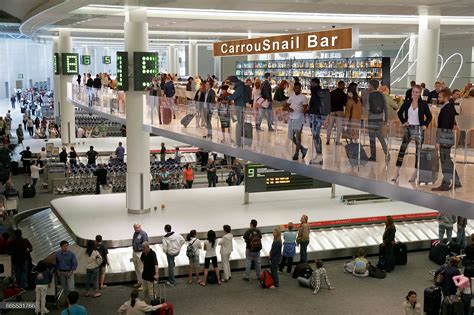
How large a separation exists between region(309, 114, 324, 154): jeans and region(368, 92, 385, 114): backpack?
4.17 ft

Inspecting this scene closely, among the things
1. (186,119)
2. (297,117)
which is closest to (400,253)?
(297,117)

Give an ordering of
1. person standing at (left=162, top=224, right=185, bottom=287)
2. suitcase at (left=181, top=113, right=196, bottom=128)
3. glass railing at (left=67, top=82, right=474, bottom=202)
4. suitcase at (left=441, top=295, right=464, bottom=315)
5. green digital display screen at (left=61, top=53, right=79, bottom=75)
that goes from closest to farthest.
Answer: glass railing at (left=67, top=82, right=474, bottom=202) → suitcase at (left=441, top=295, right=464, bottom=315) → person standing at (left=162, top=224, right=185, bottom=287) → suitcase at (left=181, top=113, right=196, bottom=128) → green digital display screen at (left=61, top=53, right=79, bottom=75)

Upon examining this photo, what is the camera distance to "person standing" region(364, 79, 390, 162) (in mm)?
10883

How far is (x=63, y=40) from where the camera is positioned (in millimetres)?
34344

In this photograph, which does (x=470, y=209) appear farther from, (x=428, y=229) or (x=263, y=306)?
(x=428, y=229)

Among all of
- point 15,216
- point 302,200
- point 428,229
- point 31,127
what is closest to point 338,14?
point 302,200

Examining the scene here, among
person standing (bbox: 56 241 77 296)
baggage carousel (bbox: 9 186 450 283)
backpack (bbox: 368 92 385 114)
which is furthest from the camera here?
baggage carousel (bbox: 9 186 450 283)

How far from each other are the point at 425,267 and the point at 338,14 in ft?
29.3

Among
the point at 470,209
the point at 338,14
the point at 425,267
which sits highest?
the point at 338,14

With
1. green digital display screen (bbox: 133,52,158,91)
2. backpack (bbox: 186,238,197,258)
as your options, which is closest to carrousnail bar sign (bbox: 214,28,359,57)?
green digital display screen (bbox: 133,52,158,91)

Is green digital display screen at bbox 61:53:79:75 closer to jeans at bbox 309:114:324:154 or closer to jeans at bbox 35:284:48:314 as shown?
jeans at bbox 35:284:48:314

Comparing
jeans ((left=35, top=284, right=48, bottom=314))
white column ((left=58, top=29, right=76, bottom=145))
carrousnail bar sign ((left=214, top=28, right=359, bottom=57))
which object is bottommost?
jeans ((left=35, top=284, right=48, bottom=314))

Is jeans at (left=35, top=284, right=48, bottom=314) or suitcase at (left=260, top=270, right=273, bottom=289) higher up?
jeans at (left=35, top=284, right=48, bottom=314)

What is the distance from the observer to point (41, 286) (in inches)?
485
